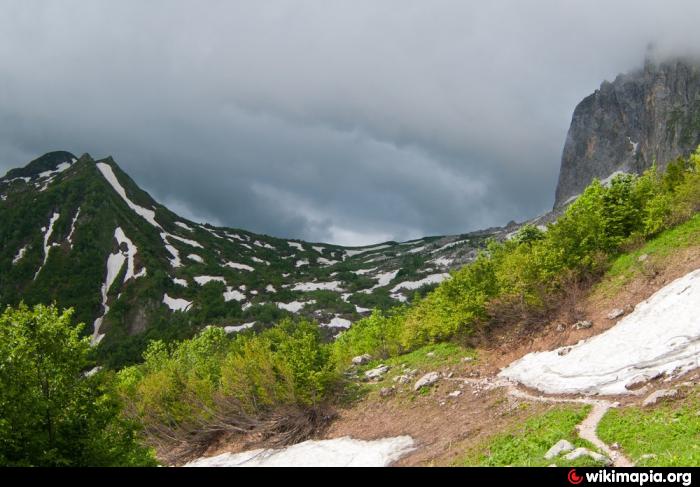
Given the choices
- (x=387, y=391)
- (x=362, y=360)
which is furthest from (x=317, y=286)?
(x=387, y=391)

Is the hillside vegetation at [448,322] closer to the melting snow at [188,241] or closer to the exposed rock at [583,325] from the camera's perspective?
the exposed rock at [583,325]

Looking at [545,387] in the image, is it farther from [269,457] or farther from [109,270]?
[109,270]

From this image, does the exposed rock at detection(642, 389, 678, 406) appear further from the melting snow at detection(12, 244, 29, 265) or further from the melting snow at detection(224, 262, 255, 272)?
the melting snow at detection(224, 262, 255, 272)

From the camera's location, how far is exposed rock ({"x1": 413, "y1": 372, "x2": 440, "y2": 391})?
1053 inches

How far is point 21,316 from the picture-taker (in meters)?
15.1

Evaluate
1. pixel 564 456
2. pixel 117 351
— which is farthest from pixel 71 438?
pixel 117 351

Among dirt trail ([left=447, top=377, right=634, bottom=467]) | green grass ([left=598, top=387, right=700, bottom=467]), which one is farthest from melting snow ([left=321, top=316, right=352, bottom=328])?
green grass ([left=598, top=387, right=700, bottom=467])

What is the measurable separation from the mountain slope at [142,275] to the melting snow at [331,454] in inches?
3074

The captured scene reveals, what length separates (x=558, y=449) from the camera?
13398 millimetres

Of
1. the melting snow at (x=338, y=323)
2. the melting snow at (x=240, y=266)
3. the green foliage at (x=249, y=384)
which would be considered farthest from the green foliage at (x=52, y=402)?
the melting snow at (x=240, y=266)

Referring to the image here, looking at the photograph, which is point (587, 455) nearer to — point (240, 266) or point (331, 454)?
point (331, 454)

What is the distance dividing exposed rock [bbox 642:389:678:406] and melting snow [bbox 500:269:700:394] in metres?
1.89

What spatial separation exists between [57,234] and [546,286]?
167 m
